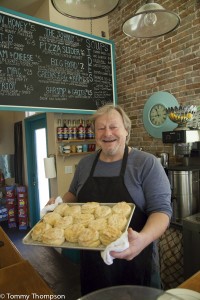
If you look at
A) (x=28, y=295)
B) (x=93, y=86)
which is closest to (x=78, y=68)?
(x=93, y=86)

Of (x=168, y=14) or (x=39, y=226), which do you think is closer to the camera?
(x=39, y=226)

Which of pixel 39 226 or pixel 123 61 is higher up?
pixel 123 61

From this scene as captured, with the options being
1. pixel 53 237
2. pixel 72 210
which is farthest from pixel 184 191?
pixel 53 237

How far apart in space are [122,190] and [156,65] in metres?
2.23

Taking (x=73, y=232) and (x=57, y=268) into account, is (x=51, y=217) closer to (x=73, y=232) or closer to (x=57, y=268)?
(x=73, y=232)

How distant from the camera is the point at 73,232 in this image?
1.18 meters

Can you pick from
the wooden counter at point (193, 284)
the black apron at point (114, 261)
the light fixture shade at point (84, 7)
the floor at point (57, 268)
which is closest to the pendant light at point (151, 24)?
the light fixture shade at point (84, 7)

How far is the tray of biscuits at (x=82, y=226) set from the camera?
1.09 metres

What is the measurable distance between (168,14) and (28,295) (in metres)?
1.97

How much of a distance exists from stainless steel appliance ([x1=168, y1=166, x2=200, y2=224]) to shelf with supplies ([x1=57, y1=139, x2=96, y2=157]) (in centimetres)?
153

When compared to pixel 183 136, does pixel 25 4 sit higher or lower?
higher

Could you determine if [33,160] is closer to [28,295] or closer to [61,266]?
[61,266]

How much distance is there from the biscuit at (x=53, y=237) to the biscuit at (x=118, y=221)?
251 mm

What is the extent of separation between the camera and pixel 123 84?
11.9ft
